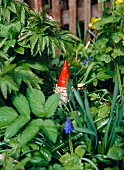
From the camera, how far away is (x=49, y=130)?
180 centimetres

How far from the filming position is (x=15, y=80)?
6.48 feet

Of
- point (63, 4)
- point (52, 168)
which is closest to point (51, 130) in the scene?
point (52, 168)

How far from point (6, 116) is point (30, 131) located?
0.66 feet

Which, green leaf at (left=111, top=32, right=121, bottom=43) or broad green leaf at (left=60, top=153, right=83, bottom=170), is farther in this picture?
green leaf at (left=111, top=32, right=121, bottom=43)

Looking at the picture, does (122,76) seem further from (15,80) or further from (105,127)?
(15,80)

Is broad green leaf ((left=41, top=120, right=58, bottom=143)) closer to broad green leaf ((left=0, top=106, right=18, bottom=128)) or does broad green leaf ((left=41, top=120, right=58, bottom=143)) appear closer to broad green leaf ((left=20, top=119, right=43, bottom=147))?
broad green leaf ((left=20, top=119, right=43, bottom=147))

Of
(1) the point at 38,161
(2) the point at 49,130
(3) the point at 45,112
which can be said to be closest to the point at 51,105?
(3) the point at 45,112

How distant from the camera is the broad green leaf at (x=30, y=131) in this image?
1743 mm

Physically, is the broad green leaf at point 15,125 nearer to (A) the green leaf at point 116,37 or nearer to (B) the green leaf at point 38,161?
(B) the green leaf at point 38,161

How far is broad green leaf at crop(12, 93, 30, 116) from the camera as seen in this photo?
1892mm

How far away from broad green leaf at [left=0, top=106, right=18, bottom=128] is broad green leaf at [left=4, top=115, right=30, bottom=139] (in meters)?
0.05

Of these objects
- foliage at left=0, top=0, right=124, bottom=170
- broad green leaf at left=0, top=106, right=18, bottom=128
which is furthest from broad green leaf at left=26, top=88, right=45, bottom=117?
broad green leaf at left=0, top=106, right=18, bottom=128

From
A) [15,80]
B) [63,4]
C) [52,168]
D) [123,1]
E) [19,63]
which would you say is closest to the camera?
[52,168]

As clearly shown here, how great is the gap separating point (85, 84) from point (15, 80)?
2.21 ft
